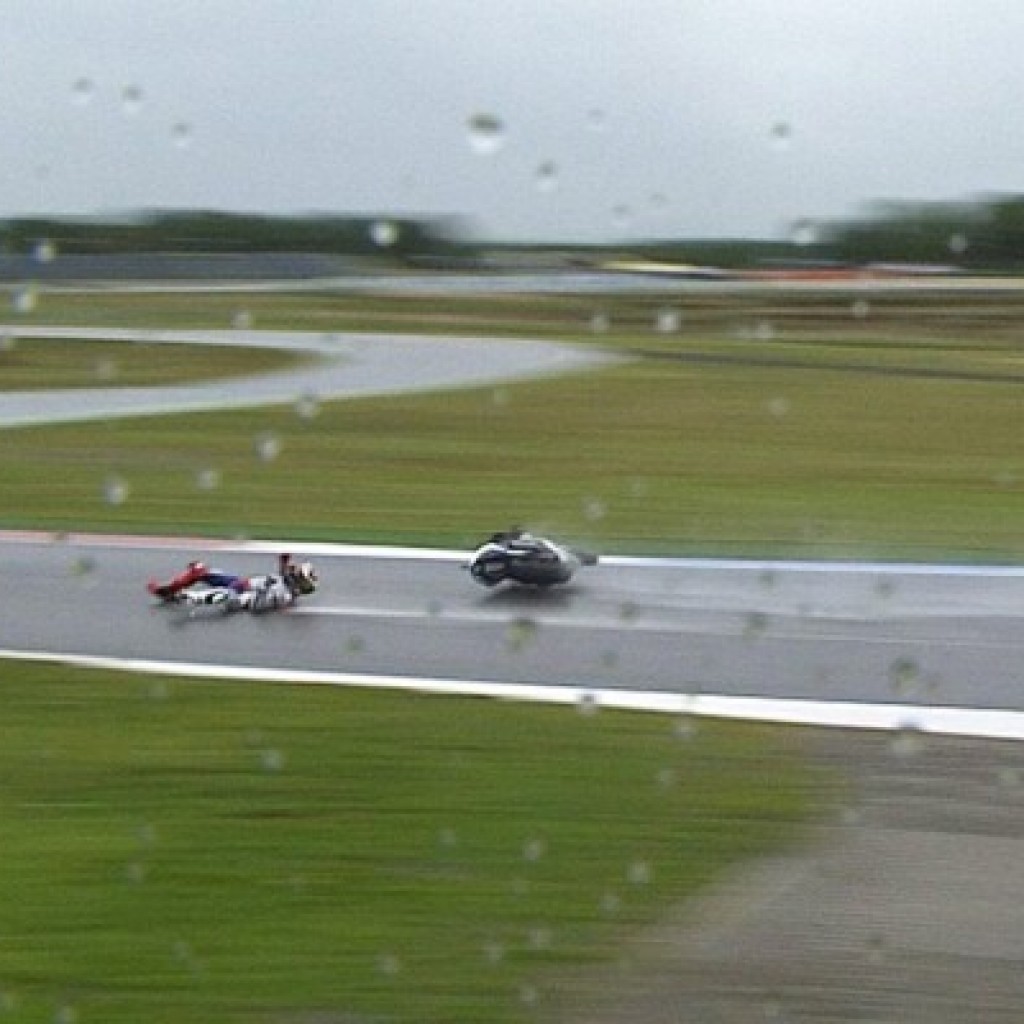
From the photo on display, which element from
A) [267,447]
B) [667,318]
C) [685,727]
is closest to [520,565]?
[685,727]

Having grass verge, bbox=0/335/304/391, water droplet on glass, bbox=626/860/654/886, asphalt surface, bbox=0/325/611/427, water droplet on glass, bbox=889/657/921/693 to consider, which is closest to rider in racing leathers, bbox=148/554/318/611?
water droplet on glass, bbox=889/657/921/693

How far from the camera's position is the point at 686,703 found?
28.6 ft

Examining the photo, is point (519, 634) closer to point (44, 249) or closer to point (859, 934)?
point (44, 249)

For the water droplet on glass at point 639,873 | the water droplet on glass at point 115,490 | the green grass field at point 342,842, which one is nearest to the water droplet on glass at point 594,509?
the water droplet on glass at point 115,490

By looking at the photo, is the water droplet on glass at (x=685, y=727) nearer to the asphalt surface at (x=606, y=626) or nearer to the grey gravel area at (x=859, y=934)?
the asphalt surface at (x=606, y=626)

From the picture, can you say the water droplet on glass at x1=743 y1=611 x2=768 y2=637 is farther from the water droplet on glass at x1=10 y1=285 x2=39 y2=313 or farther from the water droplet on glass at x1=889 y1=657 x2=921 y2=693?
the water droplet on glass at x1=10 y1=285 x2=39 y2=313

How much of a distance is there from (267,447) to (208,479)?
8.61 feet

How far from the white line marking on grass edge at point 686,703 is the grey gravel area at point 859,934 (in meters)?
1.27

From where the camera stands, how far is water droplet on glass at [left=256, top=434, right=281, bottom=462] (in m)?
20.7

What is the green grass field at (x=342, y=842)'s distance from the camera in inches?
196

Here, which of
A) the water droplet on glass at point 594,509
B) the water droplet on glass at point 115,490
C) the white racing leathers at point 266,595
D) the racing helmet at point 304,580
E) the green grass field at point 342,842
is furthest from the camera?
the water droplet on glass at point 115,490

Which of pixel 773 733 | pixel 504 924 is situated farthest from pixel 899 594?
pixel 504 924

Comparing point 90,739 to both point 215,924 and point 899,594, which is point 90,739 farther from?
point 899,594

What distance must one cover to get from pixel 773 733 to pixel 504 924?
285 centimetres
